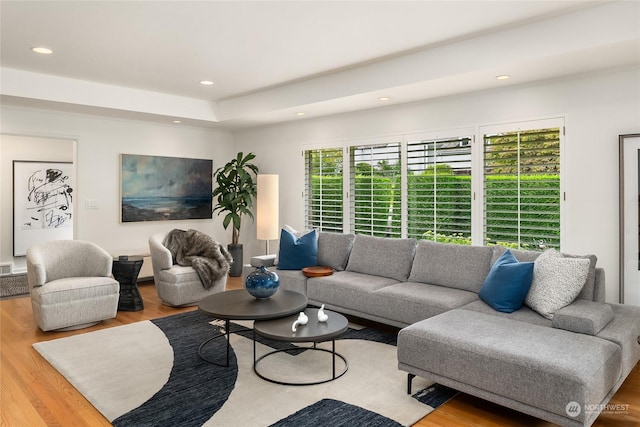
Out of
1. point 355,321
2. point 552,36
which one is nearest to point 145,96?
point 355,321

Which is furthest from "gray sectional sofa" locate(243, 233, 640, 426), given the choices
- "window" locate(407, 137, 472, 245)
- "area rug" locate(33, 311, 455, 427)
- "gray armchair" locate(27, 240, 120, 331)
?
"gray armchair" locate(27, 240, 120, 331)

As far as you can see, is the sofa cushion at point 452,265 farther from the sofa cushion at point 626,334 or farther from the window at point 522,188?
the sofa cushion at point 626,334

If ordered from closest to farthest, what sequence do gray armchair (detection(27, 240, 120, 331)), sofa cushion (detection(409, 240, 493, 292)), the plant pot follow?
sofa cushion (detection(409, 240, 493, 292)) → gray armchair (detection(27, 240, 120, 331)) → the plant pot

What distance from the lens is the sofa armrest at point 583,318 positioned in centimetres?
272

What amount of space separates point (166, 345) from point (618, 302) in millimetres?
3799

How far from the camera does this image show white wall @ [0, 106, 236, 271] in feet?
18.2

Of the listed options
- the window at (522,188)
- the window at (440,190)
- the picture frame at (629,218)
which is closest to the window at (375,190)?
the window at (440,190)

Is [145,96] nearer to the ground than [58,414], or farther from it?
farther from it

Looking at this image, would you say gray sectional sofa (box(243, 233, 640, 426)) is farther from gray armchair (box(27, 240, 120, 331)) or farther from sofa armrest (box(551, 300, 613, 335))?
gray armchair (box(27, 240, 120, 331))

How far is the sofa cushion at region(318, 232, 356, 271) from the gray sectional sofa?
1.50ft

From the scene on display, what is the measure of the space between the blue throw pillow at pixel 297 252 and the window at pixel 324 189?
93 cm

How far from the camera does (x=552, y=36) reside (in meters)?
3.30

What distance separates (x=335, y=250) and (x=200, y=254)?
5.39 ft

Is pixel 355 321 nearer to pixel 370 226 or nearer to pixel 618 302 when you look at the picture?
pixel 370 226
